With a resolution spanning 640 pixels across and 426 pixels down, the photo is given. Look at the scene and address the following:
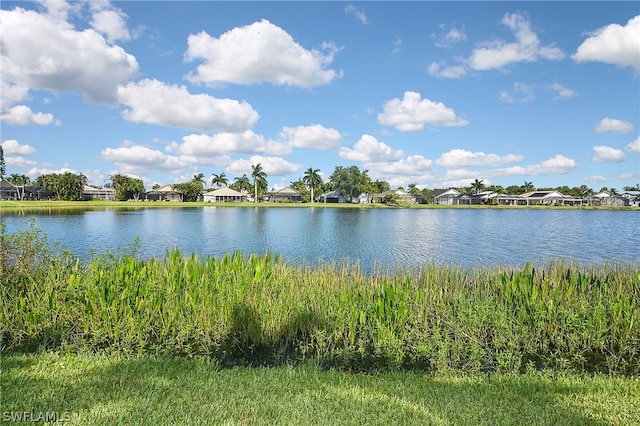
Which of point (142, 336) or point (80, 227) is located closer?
point (142, 336)

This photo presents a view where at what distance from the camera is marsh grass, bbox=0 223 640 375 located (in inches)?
201

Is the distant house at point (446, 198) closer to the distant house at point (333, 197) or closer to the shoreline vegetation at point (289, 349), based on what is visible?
the distant house at point (333, 197)

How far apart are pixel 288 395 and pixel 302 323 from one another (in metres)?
2.00

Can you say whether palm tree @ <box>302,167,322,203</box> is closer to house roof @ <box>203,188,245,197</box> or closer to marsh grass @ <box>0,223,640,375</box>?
house roof @ <box>203,188,245,197</box>

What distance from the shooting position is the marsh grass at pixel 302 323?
16.8 feet

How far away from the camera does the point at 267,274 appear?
6.78 meters

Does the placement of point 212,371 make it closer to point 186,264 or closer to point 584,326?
point 186,264

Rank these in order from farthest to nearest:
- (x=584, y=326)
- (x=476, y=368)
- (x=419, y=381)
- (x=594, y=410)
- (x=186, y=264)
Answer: (x=186, y=264) < (x=584, y=326) < (x=476, y=368) < (x=419, y=381) < (x=594, y=410)

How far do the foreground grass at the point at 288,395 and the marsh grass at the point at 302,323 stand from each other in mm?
564

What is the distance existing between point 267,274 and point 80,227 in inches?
1213

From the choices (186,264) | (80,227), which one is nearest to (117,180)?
(80,227)

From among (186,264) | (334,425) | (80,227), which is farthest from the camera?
(80,227)

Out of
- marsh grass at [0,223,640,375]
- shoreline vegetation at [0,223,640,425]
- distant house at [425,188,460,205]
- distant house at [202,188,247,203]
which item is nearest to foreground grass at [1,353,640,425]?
shoreline vegetation at [0,223,640,425]

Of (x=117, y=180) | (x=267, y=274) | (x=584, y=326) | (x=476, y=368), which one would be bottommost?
(x=476, y=368)
